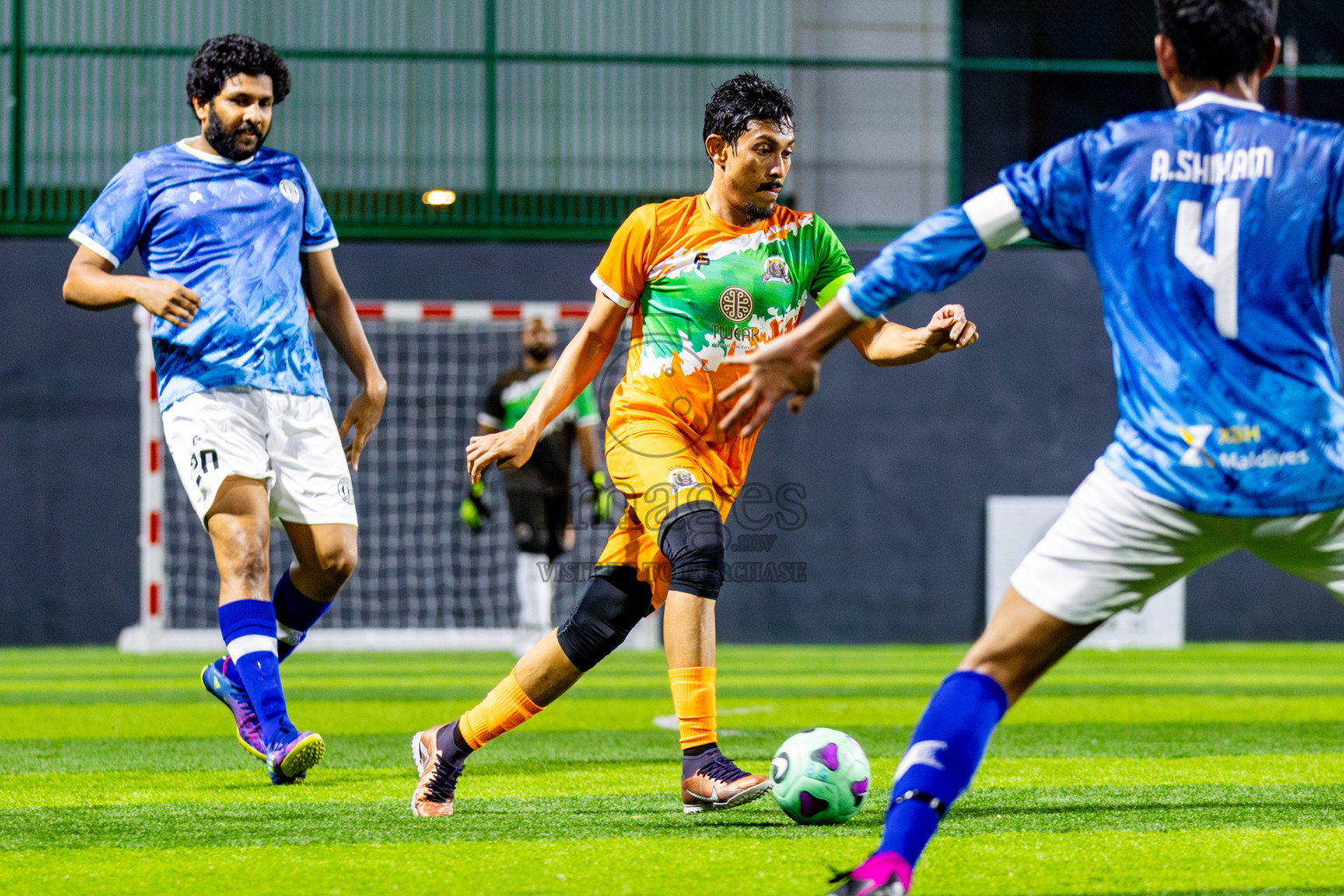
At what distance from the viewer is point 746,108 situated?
14.1 ft

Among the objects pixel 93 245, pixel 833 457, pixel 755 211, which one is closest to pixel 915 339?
pixel 755 211

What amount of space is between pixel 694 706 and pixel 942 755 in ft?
4.82

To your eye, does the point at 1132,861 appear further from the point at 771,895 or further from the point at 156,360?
the point at 156,360

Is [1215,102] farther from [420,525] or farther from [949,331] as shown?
[420,525]

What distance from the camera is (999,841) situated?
354cm

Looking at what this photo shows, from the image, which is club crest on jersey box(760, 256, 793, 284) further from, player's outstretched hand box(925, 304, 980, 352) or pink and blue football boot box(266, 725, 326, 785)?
pink and blue football boot box(266, 725, 326, 785)

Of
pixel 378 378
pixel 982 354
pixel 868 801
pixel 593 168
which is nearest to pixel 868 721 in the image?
pixel 868 801

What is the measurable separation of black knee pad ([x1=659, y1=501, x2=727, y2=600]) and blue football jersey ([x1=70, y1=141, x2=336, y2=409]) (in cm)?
143

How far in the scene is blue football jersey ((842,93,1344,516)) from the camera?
2551 millimetres

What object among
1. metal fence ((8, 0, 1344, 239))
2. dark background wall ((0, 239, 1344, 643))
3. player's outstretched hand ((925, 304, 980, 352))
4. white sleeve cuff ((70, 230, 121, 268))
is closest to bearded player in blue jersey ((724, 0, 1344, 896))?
player's outstretched hand ((925, 304, 980, 352))

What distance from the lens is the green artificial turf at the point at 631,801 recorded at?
10.3ft

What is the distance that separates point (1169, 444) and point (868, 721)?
171 inches

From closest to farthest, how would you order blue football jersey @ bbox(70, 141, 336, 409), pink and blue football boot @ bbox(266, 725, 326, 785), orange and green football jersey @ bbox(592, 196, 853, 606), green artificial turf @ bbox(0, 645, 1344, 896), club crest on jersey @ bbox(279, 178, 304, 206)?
1. green artificial turf @ bbox(0, 645, 1344, 896)
2. orange and green football jersey @ bbox(592, 196, 853, 606)
3. pink and blue football boot @ bbox(266, 725, 326, 785)
4. blue football jersey @ bbox(70, 141, 336, 409)
5. club crest on jersey @ bbox(279, 178, 304, 206)

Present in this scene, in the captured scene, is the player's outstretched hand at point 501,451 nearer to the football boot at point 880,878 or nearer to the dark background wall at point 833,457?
the football boot at point 880,878
